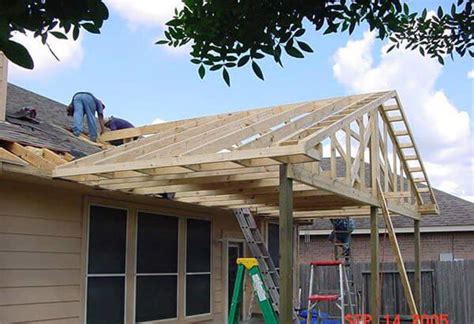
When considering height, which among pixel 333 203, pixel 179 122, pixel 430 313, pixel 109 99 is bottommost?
pixel 430 313

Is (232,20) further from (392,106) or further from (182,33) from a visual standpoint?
(392,106)

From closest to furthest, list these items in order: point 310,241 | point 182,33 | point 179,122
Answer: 1. point 182,33
2. point 179,122
3. point 310,241

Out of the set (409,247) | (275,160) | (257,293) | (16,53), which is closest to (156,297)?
(257,293)

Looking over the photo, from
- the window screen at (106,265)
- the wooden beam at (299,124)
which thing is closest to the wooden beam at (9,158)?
the window screen at (106,265)

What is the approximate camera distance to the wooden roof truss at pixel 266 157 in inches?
259

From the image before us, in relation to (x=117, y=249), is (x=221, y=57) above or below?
above

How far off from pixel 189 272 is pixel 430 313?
24.3ft

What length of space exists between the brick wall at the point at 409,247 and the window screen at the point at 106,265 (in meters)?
11.0

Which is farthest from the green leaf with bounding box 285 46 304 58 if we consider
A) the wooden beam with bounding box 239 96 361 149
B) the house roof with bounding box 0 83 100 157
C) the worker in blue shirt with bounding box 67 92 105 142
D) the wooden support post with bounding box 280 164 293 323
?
the worker in blue shirt with bounding box 67 92 105 142

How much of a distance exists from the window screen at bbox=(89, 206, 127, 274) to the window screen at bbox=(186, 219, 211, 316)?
5.66 ft

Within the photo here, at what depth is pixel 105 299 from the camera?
8.57m

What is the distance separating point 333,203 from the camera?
10141mm

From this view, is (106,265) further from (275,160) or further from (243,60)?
(243,60)

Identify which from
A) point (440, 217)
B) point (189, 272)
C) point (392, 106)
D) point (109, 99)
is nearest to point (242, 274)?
point (189, 272)
